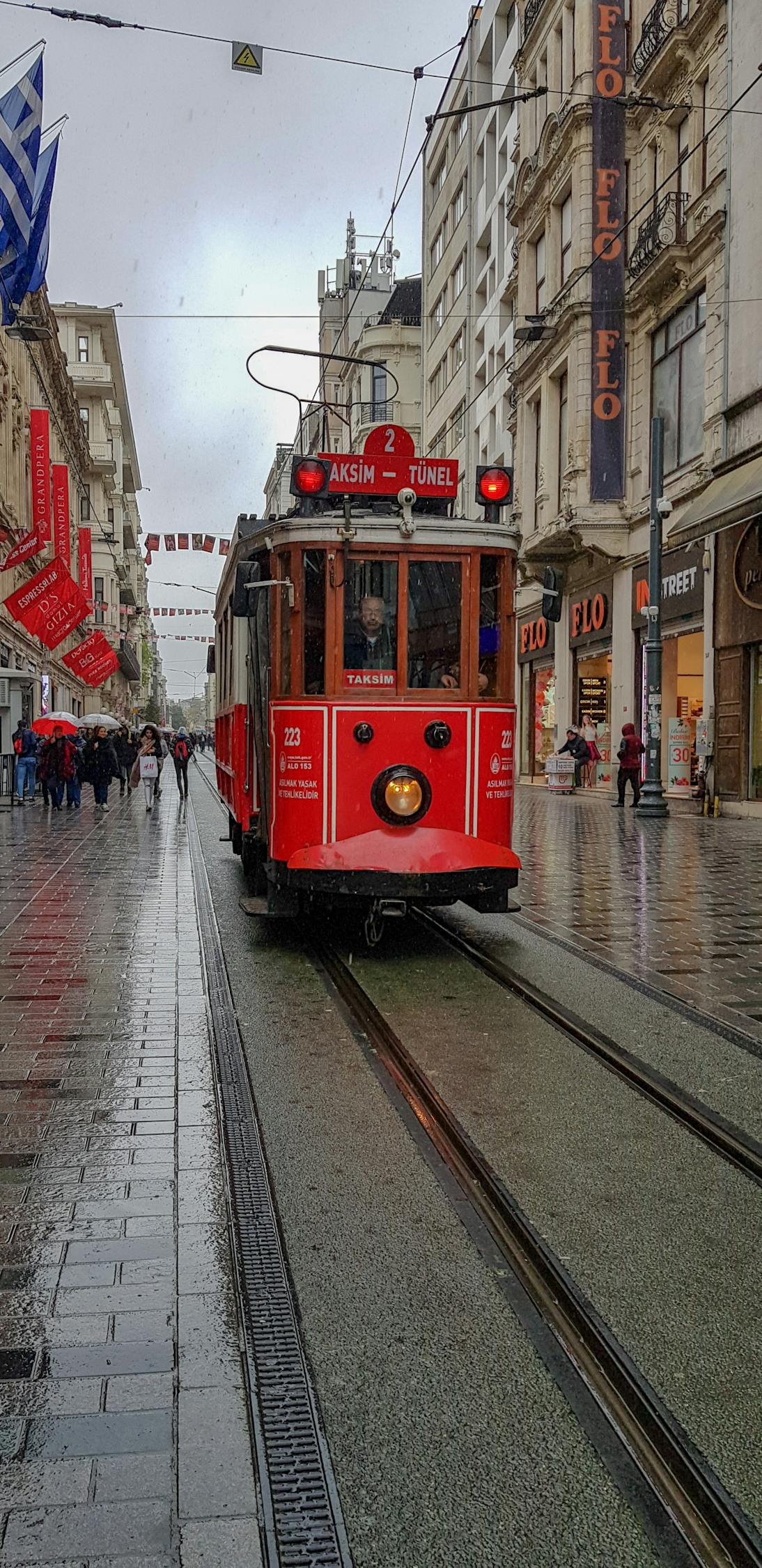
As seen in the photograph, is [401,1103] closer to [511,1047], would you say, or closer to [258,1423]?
[511,1047]

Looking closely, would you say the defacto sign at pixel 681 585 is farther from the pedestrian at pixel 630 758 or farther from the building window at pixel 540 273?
the building window at pixel 540 273

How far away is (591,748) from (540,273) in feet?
42.4

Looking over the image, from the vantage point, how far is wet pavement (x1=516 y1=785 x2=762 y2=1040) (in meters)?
7.52

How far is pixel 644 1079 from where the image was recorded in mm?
5254

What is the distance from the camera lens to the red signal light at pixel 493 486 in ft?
27.7

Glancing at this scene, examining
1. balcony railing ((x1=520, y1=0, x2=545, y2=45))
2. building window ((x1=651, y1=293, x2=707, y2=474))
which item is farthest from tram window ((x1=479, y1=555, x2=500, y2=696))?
balcony railing ((x1=520, y1=0, x2=545, y2=45))

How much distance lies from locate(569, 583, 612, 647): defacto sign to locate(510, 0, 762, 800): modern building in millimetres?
77

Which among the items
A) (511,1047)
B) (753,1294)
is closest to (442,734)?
(511,1047)

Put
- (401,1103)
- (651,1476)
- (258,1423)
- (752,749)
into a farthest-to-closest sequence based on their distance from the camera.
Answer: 1. (752,749)
2. (401,1103)
3. (258,1423)
4. (651,1476)

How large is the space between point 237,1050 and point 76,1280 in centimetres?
250

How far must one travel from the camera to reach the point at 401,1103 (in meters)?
4.95

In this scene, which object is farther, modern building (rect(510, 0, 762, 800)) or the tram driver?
modern building (rect(510, 0, 762, 800))

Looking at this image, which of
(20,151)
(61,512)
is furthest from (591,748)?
(20,151)

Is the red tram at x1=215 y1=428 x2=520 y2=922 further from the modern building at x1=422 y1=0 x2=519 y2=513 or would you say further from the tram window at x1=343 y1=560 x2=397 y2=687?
the modern building at x1=422 y1=0 x2=519 y2=513
